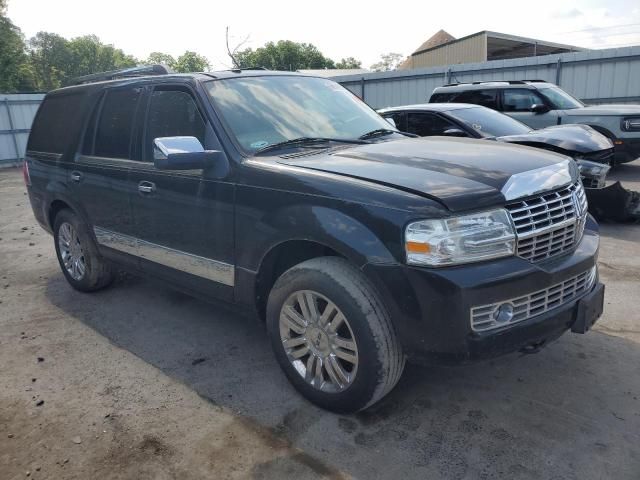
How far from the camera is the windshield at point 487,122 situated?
7.39m

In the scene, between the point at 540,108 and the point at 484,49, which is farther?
the point at 484,49

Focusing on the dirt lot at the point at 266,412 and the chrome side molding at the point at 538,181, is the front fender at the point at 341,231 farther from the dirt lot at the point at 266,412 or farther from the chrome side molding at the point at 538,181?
the dirt lot at the point at 266,412

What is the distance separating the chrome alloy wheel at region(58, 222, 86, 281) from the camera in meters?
5.01

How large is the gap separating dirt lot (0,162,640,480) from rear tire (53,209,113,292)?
0.69 m

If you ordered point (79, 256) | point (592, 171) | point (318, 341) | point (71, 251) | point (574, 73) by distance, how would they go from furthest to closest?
point (574, 73) < point (592, 171) < point (71, 251) < point (79, 256) < point (318, 341)

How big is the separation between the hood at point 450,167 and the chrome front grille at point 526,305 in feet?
1.57

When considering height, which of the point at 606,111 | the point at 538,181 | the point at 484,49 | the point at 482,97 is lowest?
the point at 606,111

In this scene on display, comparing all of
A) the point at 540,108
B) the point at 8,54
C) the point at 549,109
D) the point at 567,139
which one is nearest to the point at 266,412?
the point at 567,139

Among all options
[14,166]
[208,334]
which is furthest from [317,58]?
[208,334]

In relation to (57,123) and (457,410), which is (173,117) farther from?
(457,410)

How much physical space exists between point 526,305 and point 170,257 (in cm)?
242

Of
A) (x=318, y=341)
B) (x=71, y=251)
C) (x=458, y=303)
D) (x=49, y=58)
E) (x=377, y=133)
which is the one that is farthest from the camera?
(x=49, y=58)

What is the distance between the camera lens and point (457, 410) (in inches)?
117

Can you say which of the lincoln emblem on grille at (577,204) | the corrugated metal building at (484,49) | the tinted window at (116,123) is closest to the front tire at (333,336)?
the lincoln emblem on grille at (577,204)
